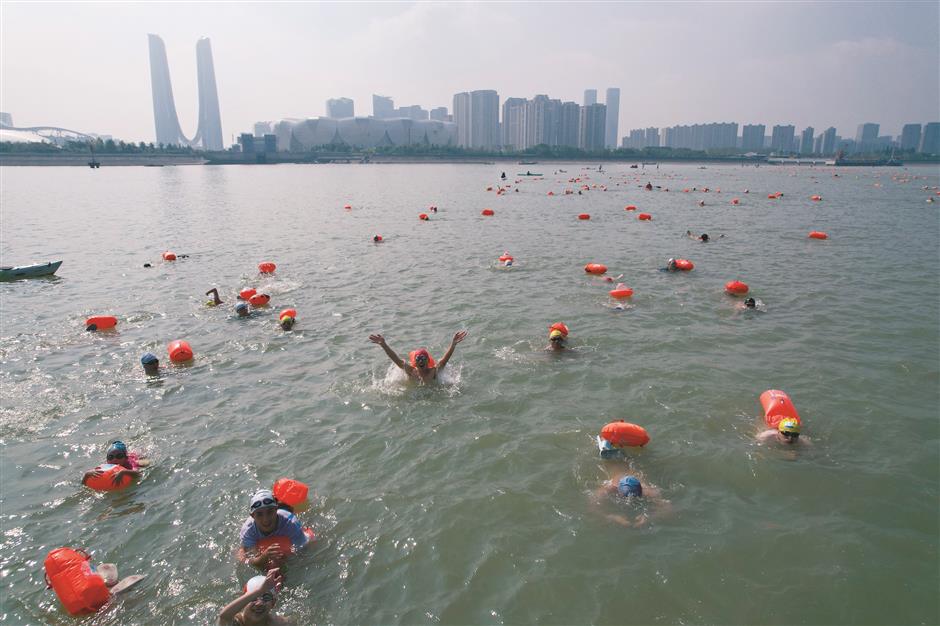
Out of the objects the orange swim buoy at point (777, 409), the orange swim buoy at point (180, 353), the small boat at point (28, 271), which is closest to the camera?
the orange swim buoy at point (777, 409)

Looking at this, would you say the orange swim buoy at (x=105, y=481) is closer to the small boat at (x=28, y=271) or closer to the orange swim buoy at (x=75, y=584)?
the orange swim buoy at (x=75, y=584)

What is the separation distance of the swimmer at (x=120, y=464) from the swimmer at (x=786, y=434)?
11948 millimetres

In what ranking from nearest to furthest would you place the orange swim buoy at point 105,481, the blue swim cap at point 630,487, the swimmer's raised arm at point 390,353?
the blue swim cap at point 630,487, the orange swim buoy at point 105,481, the swimmer's raised arm at point 390,353

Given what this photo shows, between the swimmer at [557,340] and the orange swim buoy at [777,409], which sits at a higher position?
the swimmer at [557,340]

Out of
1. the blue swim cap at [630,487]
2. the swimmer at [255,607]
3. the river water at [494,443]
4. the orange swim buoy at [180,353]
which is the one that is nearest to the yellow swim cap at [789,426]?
the river water at [494,443]

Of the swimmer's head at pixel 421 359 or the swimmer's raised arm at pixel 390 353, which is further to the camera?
the swimmer's head at pixel 421 359

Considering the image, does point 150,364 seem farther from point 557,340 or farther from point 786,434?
point 786,434

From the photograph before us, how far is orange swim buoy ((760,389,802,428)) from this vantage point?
10.9 metres

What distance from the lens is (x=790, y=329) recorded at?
1706 centimetres

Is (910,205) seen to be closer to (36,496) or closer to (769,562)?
(769,562)

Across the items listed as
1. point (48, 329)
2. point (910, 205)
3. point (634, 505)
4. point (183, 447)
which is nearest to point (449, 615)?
point (634, 505)

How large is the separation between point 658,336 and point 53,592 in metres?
15.0

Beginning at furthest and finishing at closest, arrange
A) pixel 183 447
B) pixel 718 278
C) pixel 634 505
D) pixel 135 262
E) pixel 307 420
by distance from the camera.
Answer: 1. pixel 135 262
2. pixel 718 278
3. pixel 307 420
4. pixel 183 447
5. pixel 634 505

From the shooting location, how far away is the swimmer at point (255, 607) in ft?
21.1
